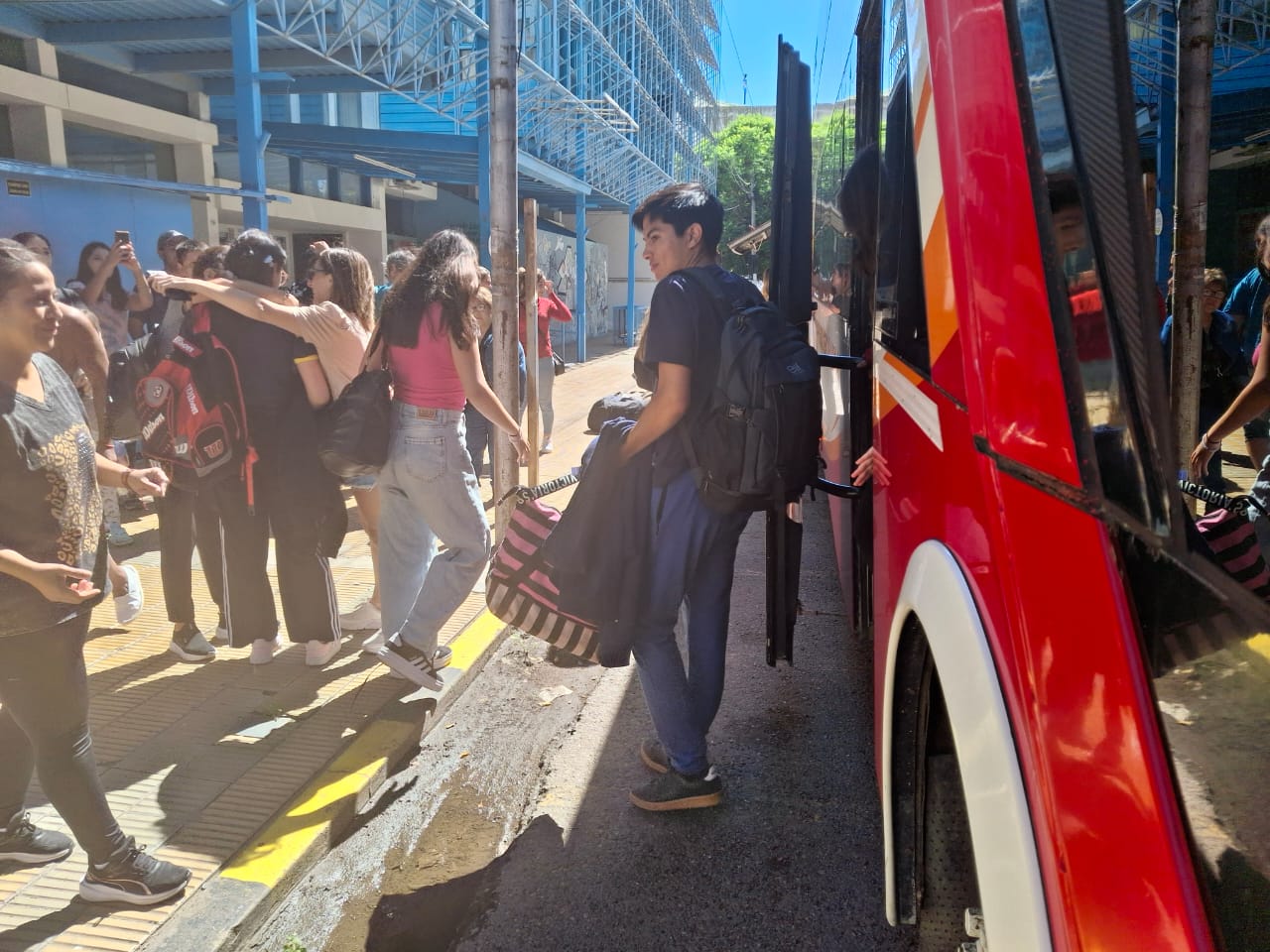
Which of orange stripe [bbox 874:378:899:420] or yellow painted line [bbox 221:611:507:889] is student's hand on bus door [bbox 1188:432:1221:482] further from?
yellow painted line [bbox 221:611:507:889]

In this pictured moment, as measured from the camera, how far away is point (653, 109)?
3400cm

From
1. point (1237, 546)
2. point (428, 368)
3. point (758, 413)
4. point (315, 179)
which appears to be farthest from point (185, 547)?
point (315, 179)

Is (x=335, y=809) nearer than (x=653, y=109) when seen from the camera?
Yes

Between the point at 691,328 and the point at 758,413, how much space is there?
327 millimetres

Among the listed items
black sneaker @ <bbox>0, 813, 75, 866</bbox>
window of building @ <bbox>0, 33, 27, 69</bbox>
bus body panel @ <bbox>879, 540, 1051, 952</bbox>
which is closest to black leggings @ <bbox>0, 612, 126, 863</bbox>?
black sneaker @ <bbox>0, 813, 75, 866</bbox>

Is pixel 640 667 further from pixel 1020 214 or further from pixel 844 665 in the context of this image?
pixel 1020 214

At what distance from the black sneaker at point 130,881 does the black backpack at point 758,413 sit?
6.12 ft

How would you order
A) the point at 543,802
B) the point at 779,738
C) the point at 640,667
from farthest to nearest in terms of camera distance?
the point at 779,738 < the point at 543,802 < the point at 640,667

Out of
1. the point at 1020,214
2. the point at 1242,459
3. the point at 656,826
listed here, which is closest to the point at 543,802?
the point at 656,826

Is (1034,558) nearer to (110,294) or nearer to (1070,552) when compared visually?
(1070,552)

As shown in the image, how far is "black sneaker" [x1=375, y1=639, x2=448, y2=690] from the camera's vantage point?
13.3ft

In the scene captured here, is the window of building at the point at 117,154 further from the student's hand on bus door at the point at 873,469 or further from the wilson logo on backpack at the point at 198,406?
the student's hand on bus door at the point at 873,469

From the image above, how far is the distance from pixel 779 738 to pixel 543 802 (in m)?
1.01

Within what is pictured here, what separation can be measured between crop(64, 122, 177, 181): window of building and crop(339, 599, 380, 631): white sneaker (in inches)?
412
